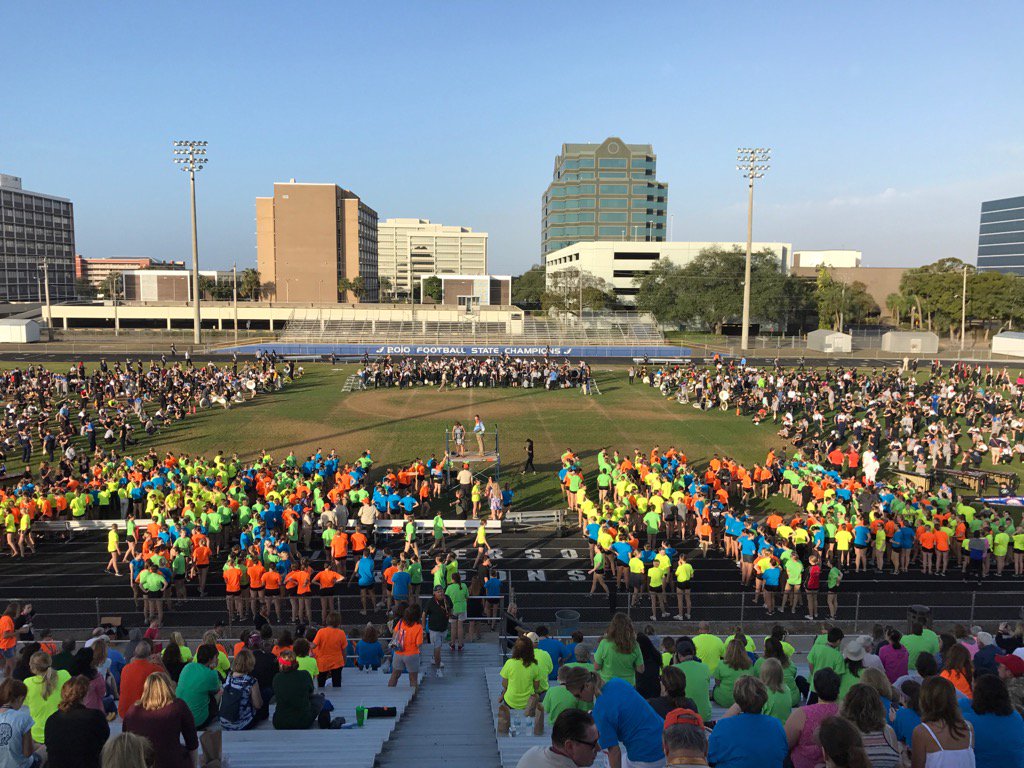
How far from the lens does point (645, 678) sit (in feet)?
21.7

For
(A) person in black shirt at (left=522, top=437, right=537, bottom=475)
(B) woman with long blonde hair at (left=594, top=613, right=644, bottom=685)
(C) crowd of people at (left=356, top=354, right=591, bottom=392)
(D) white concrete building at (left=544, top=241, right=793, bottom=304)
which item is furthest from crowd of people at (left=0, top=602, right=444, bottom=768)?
(D) white concrete building at (left=544, top=241, right=793, bottom=304)

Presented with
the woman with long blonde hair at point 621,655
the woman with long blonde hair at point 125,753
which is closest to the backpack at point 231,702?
the woman with long blonde hair at point 125,753

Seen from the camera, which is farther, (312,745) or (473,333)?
(473,333)

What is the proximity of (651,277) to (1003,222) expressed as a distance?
10023 cm

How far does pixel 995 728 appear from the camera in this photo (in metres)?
4.58

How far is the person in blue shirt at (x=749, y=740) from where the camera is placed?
423 cm

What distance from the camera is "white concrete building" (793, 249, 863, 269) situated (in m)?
132

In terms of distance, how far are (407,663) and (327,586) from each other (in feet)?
13.0

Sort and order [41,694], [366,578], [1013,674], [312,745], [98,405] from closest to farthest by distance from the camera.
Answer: [41,694], [312,745], [1013,674], [366,578], [98,405]

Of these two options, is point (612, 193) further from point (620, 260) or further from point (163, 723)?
point (163, 723)

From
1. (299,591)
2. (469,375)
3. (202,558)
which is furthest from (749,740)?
(469,375)

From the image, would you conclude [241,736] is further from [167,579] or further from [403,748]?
[167,579]

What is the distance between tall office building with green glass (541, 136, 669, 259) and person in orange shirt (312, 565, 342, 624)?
124 m

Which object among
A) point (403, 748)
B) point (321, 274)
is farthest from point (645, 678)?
point (321, 274)
